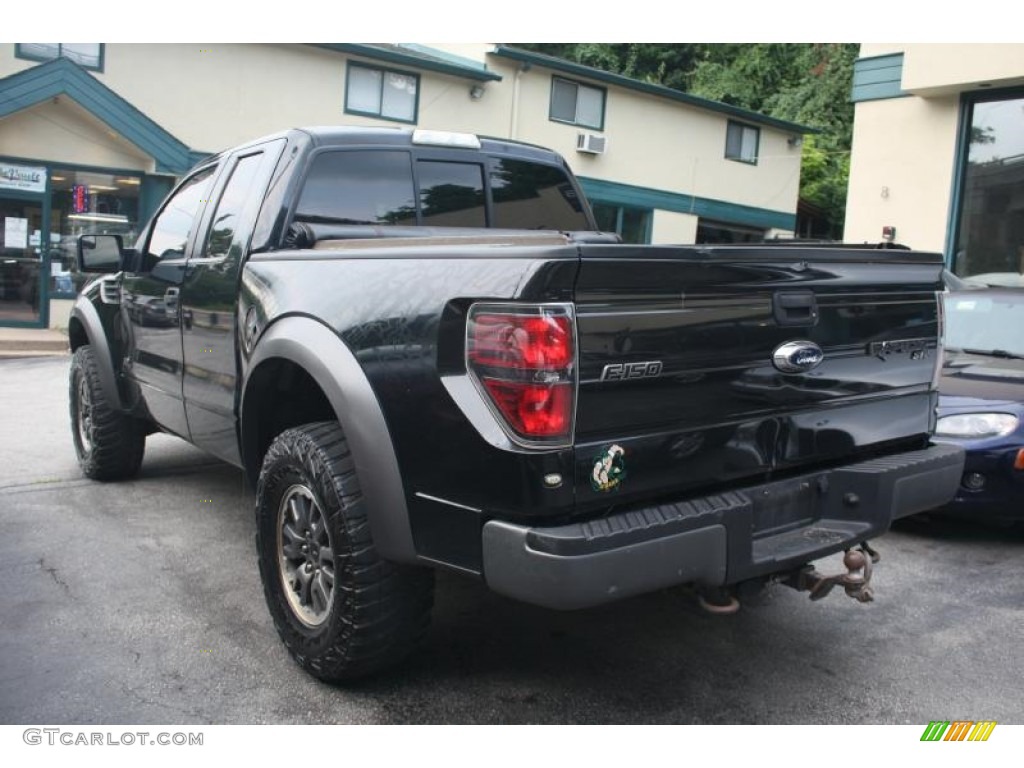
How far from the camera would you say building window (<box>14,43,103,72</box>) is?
1509cm

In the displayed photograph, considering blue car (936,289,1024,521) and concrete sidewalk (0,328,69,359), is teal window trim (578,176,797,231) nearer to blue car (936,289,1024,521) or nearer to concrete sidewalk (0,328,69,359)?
concrete sidewalk (0,328,69,359)

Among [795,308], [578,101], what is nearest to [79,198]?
[578,101]

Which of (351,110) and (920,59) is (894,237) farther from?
(351,110)

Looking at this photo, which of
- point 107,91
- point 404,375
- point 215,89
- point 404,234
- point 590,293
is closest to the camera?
point 590,293

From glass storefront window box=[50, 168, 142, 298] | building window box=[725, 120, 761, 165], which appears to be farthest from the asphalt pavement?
building window box=[725, 120, 761, 165]

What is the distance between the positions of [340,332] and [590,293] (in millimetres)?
951

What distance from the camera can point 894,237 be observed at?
11.6m

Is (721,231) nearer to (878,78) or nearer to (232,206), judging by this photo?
(878,78)

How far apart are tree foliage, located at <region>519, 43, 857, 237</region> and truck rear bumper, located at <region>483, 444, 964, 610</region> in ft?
90.1

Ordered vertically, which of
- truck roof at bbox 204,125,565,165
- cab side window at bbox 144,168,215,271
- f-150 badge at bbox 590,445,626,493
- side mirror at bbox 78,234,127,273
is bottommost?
f-150 badge at bbox 590,445,626,493

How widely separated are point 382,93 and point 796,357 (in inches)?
652

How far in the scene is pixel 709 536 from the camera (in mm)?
2609

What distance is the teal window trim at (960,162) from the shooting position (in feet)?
35.8
